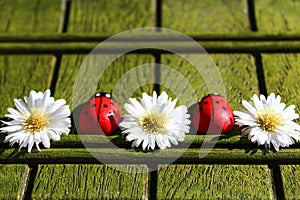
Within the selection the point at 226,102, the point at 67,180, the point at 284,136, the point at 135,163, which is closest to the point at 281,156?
the point at 284,136

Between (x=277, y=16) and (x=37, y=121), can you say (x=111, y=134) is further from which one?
(x=277, y=16)

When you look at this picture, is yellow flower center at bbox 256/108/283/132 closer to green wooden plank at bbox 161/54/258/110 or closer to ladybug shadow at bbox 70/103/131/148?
green wooden plank at bbox 161/54/258/110

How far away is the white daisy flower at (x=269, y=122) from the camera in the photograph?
1.12 m

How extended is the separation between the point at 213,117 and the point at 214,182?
0.48ft

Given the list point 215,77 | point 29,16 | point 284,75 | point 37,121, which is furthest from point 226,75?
point 29,16

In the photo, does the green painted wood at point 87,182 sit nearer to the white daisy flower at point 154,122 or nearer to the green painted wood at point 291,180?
the white daisy flower at point 154,122

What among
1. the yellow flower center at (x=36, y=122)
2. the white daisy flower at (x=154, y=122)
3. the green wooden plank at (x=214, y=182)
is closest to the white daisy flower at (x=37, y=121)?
the yellow flower center at (x=36, y=122)

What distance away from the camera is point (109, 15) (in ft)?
5.01

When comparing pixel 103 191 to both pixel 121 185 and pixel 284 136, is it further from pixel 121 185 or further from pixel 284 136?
pixel 284 136

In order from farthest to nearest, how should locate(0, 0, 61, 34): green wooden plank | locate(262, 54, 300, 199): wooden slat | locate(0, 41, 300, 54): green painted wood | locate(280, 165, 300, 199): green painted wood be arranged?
locate(0, 0, 61, 34): green wooden plank < locate(0, 41, 300, 54): green painted wood < locate(262, 54, 300, 199): wooden slat < locate(280, 165, 300, 199): green painted wood

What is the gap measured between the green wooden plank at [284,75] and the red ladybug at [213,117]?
0.17 metres

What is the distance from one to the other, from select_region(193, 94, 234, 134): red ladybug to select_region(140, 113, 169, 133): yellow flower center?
84 mm

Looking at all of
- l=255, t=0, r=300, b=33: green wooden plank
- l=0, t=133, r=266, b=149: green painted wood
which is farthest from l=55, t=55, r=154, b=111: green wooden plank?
l=255, t=0, r=300, b=33: green wooden plank

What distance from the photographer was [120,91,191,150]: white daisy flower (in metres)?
1.13
